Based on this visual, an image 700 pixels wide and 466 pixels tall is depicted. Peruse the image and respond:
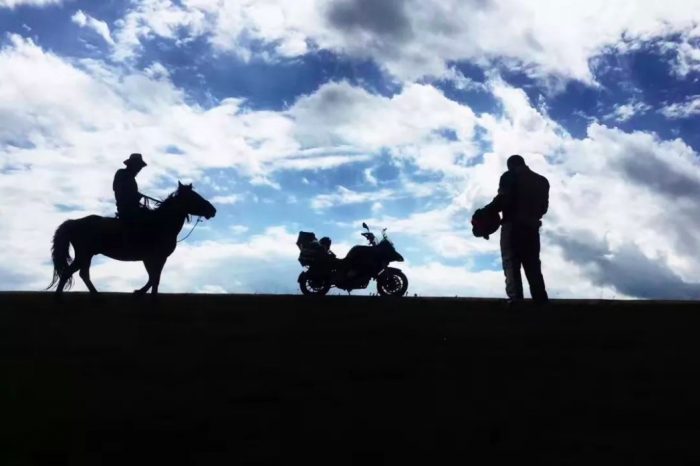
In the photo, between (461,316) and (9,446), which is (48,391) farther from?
(461,316)

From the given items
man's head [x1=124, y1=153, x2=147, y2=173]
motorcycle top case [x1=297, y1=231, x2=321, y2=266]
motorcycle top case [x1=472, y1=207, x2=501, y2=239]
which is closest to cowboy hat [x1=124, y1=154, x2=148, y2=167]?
man's head [x1=124, y1=153, x2=147, y2=173]

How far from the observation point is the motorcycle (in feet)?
63.7

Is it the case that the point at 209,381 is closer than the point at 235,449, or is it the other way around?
the point at 235,449

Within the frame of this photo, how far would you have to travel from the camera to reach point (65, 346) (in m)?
8.81

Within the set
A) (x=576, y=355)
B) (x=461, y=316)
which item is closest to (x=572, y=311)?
(x=461, y=316)

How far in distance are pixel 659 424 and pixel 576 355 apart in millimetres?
2533

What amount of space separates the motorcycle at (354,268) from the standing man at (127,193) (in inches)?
208

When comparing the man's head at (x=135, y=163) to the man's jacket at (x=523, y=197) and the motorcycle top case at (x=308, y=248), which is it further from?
the man's jacket at (x=523, y=197)

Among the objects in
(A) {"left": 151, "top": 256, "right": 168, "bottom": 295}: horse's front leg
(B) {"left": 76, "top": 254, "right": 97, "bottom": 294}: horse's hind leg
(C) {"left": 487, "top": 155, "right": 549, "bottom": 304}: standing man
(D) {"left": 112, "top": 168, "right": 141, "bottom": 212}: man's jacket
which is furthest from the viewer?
(B) {"left": 76, "top": 254, "right": 97, "bottom": 294}: horse's hind leg

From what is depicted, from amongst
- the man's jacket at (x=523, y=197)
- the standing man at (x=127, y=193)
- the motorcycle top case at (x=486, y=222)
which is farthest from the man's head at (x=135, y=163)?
the man's jacket at (x=523, y=197)

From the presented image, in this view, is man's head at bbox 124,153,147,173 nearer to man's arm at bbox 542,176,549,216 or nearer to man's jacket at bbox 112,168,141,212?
man's jacket at bbox 112,168,141,212

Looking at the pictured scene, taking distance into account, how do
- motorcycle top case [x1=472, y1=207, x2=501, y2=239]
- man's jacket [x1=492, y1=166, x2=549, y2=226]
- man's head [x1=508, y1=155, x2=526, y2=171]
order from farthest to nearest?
1. motorcycle top case [x1=472, y1=207, x2=501, y2=239]
2. man's head [x1=508, y1=155, x2=526, y2=171]
3. man's jacket [x1=492, y1=166, x2=549, y2=226]

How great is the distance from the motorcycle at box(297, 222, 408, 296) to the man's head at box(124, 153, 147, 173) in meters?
5.32

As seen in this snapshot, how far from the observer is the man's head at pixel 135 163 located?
1577 cm
